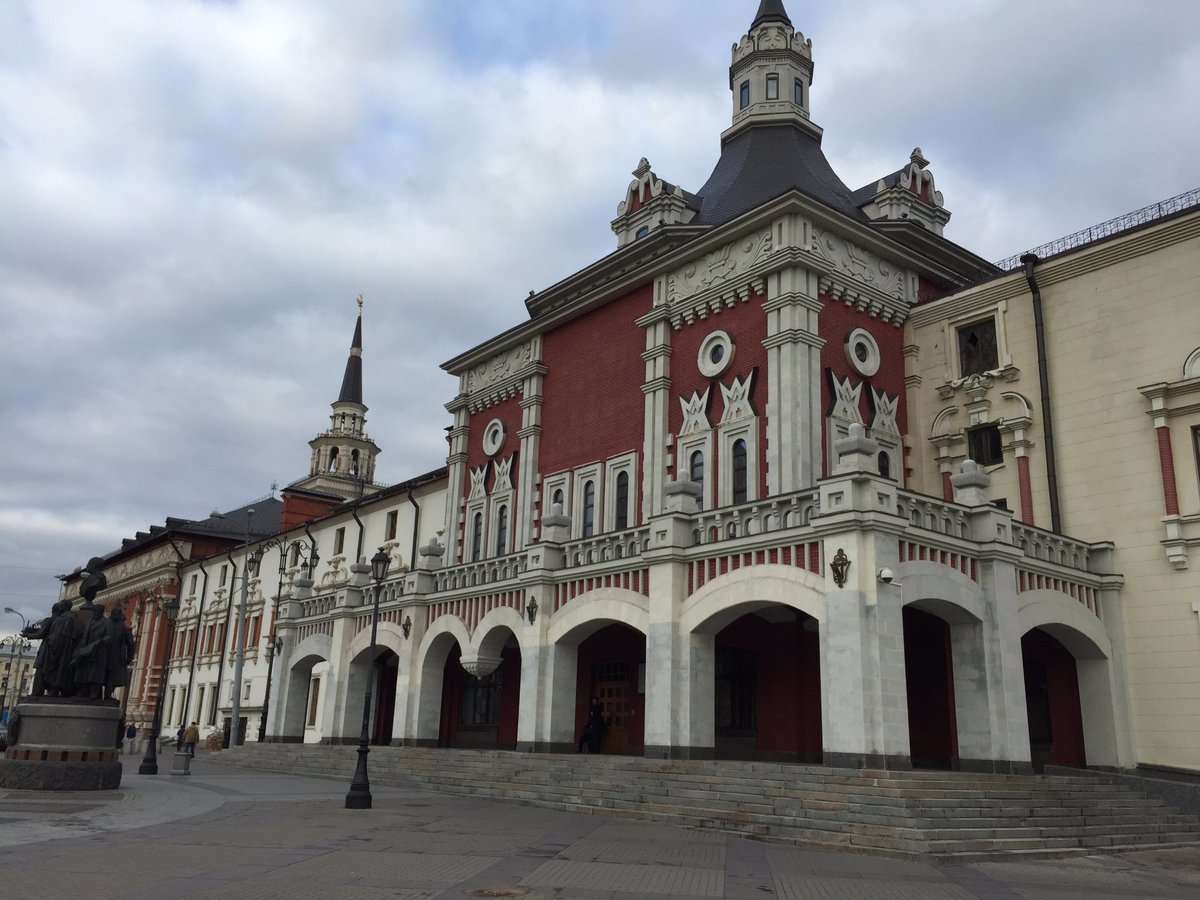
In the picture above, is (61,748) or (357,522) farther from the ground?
(357,522)

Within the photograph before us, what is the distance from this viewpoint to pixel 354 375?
97000 millimetres

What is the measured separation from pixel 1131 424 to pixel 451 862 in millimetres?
17610

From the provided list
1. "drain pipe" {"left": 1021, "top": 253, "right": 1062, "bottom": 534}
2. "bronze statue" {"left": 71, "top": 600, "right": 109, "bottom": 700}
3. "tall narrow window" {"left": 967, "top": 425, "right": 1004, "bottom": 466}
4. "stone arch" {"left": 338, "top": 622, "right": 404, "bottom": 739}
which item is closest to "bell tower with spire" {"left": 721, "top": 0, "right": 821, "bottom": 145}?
"drain pipe" {"left": 1021, "top": 253, "right": 1062, "bottom": 534}

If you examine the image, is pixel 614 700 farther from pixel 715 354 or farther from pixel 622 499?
pixel 715 354

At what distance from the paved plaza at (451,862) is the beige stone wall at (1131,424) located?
18.6 ft

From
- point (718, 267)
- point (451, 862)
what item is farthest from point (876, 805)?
point (718, 267)

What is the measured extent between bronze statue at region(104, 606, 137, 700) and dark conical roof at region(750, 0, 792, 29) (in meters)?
27.2

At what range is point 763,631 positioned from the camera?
2328cm

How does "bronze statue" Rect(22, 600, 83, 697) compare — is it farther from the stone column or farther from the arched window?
the stone column

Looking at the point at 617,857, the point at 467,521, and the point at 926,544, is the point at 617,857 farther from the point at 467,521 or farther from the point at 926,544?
the point at 467,521

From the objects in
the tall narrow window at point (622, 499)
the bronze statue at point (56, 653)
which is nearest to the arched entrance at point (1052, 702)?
the tall narrow window at point (622, 499)

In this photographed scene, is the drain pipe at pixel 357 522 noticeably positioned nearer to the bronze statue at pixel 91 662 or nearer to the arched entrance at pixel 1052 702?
the bronze statue at pixel 91 662

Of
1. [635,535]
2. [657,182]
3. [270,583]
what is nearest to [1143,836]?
[635,535]

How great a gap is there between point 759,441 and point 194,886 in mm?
16915
